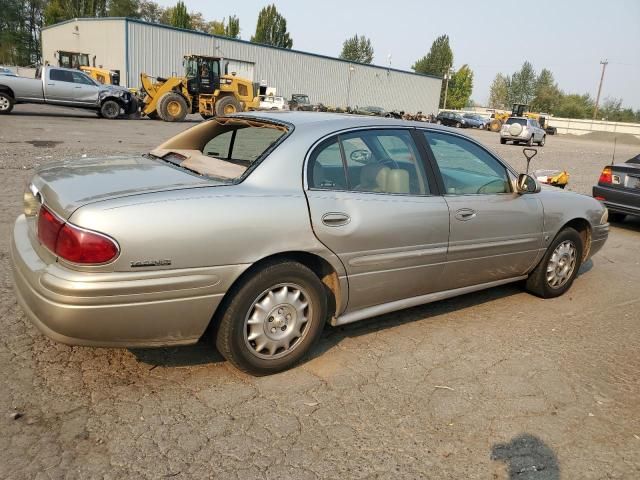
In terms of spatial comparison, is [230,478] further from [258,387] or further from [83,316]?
[83,316]

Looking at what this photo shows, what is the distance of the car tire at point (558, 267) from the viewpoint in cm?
471

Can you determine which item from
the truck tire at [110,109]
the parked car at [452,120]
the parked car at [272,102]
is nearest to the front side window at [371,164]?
the truck tire at [110,109]

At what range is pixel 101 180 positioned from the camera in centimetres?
293

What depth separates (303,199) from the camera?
3041 millimetres

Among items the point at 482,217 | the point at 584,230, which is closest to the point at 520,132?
the point at 584,230

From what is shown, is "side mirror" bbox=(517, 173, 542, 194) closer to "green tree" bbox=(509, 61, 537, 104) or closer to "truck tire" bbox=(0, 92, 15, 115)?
"truck tire" bbox=(0, 92, 15, 115)

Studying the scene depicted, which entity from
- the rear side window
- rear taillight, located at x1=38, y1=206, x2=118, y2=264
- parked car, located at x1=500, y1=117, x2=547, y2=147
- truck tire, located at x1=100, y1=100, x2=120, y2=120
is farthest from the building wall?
rear taillight, located at x1=38, y1=206, x2=118, y2=264

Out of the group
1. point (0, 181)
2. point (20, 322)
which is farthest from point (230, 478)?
point (0, 181)

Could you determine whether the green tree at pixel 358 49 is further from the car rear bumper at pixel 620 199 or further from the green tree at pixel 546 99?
the car rear bumper at pixel 620 199

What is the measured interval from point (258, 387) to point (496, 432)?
130 centimetres

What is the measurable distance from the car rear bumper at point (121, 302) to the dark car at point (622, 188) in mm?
7508

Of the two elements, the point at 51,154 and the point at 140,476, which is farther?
the point at 51,154

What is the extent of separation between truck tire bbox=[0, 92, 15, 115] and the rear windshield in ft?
59.4

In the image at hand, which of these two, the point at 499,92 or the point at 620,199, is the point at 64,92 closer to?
the point at 620,199
